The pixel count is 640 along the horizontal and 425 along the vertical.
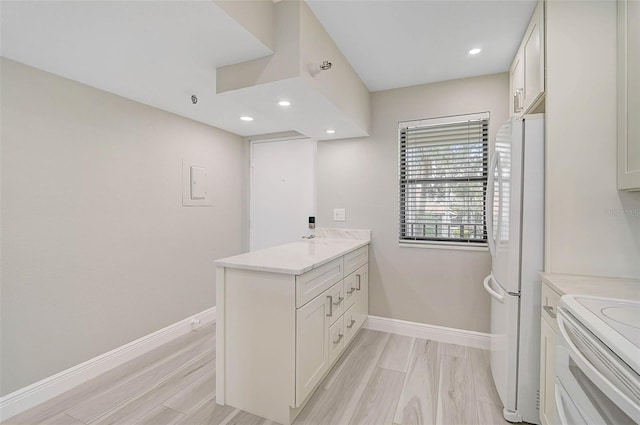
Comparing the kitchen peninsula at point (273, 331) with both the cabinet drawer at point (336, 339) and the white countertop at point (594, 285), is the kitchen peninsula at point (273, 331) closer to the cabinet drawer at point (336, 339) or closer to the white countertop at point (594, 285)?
the cabinet drawer at point (336, 339)

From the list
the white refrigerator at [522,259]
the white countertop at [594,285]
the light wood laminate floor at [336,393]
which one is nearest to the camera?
the white countertop at [594,285]

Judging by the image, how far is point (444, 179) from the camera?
8.57 ft

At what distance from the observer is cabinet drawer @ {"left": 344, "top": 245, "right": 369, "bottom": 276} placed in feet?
7.63

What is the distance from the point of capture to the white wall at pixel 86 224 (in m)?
1.76

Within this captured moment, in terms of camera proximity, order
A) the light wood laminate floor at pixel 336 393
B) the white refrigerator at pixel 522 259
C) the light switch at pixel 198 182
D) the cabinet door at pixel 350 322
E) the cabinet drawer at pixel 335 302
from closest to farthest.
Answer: the white refrigerator at pixel 522 259
the light wood laminate floor at pixel 336 393
the cabinet drawer at pixel 335 302
the cabinet door at pixel 350 322
the light switch at pixel 198 182

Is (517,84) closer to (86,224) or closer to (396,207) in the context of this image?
(396,207)

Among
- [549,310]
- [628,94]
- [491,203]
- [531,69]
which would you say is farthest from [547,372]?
[531,69]

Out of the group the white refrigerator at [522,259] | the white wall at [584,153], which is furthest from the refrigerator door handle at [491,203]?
the white wall at [584,153]

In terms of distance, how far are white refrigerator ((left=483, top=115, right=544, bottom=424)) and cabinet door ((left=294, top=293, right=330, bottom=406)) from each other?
1.10 metres

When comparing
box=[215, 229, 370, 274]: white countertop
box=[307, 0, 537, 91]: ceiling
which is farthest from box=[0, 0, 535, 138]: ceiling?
box=[215, 229, 370, 274]: white countertop

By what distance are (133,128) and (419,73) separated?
2.49 m

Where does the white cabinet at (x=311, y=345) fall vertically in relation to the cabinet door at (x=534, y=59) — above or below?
below

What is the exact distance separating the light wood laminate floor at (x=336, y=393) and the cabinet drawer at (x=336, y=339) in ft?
0.58

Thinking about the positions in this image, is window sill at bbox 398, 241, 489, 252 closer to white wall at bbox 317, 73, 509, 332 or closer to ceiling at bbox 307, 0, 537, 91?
white wall at bbox 317, 73, 509, 332
